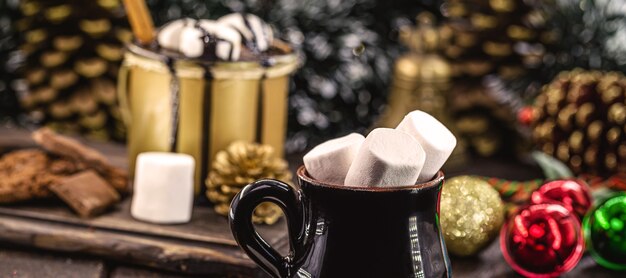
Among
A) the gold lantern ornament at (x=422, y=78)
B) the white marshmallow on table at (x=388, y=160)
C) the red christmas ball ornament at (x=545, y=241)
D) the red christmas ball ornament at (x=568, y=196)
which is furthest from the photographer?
the gold lantern ornament at (x=422, y=78)

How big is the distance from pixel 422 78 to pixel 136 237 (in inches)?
17.2

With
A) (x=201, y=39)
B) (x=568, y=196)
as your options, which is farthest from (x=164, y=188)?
(x=568, y=196)

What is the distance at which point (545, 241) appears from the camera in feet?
2.38

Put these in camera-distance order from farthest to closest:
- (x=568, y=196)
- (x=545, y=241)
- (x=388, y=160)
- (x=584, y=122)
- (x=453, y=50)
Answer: (x=453, y=50) < (x=584, y=122) < (x=568, y=196) < (x=545, y=241) < (x=388, y=160)

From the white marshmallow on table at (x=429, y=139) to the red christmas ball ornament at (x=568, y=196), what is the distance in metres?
0.29

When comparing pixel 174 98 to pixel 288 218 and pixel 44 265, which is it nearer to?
pixel 44 265

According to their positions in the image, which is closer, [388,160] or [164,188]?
[388,160]

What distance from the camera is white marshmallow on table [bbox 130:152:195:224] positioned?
81 cm

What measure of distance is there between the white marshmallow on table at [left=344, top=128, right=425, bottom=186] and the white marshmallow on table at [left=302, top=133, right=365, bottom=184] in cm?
1

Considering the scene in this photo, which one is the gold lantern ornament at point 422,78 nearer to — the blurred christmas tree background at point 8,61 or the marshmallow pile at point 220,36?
the marshmallow pile at point 220,36

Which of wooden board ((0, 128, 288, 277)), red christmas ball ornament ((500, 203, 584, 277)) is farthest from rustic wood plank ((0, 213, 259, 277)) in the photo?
red christmas ball ornament ((500, 203, 584, 277))

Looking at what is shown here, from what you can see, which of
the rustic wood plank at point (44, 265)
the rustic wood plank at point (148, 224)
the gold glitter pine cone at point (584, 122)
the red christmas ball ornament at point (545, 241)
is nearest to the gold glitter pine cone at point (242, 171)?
the rustic wood plank at point (148, 224)

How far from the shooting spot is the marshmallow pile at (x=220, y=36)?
85 cm

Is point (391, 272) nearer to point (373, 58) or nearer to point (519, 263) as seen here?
point (519, 263)
